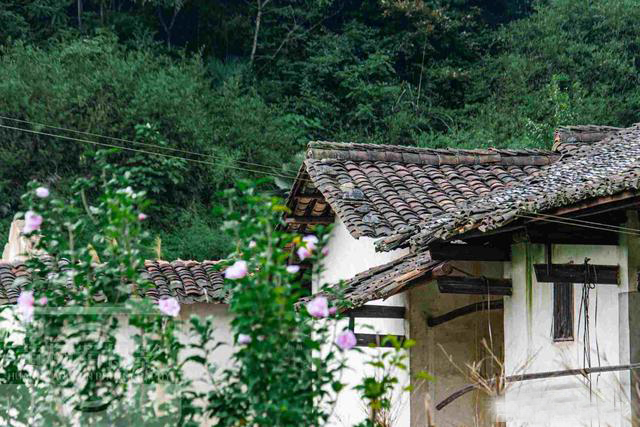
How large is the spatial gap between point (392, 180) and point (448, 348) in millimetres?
3008

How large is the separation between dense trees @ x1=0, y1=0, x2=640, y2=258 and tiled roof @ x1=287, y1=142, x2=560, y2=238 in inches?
399

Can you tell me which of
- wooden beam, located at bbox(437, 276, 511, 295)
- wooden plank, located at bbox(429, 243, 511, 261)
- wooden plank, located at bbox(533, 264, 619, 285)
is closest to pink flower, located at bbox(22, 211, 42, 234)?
wooden plank, located at bbox(533, 264, 619, 285)

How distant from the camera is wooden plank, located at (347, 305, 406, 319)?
12195 mm

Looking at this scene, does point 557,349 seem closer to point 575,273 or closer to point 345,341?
point 575,273

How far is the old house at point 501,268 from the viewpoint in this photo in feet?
30.1

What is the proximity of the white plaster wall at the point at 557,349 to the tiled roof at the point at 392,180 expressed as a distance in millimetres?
2600

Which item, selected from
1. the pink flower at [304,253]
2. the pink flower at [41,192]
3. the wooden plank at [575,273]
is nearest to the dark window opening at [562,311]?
the wooden plank at [575,273]

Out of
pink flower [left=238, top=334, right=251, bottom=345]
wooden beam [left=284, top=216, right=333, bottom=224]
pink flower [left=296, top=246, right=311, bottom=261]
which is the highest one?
wooden beam [left=284, top=216, right=333, bottom=224]

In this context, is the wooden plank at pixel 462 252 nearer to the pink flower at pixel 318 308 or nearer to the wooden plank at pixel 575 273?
the wooden plank at pixel 575 273

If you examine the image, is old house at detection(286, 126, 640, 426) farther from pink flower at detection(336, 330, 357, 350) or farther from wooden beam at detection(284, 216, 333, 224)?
pink flower at detection(336, 330, 357, 350)

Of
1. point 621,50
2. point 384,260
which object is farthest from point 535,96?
point 384,260

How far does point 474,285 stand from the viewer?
10898 millimetres

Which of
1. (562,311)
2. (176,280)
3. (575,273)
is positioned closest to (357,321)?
(176,280)

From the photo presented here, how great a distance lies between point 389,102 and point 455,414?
18612mm
